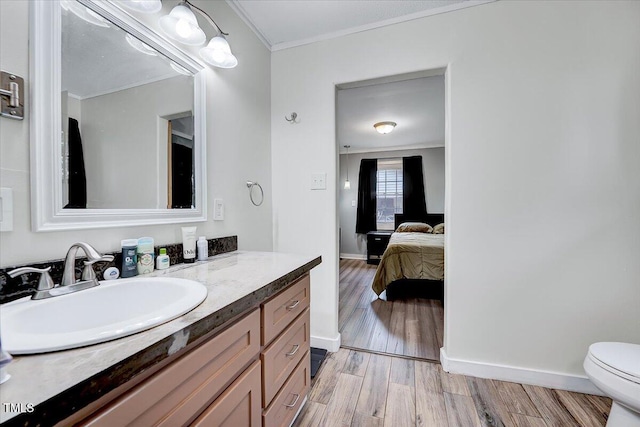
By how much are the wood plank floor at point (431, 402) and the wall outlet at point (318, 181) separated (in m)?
1.24

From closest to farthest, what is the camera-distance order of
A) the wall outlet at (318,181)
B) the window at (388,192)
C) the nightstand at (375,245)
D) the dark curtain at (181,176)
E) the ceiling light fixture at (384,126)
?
the dark curtain at (181,176), the wall outlet at (318,181), the ceiling light fixture at (384,126), the nightstand at (375,245), the window at (388,192)

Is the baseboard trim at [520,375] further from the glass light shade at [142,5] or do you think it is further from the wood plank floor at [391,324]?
the glass light shade at [142,5]

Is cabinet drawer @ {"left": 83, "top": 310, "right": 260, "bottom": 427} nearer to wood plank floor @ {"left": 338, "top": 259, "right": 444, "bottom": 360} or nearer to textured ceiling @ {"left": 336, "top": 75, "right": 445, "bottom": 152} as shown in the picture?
wood plank floor @ {"left": 338, "top": 259, "right": 444, "bottom": 360}

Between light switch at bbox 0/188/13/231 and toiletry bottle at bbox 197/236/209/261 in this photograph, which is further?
toiletry bottle at bbox 197/236/209/261

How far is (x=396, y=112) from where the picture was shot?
3.51 metres

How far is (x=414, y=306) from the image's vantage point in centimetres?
294

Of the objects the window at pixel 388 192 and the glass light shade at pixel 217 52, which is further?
the window at pixel 388 192

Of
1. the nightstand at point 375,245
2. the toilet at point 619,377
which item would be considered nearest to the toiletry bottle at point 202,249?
the toilet at point 619,377

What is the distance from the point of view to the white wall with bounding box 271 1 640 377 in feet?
4.81

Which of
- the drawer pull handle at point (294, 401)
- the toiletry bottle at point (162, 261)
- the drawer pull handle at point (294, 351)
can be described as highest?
the toiletry bottle at point (162, 261)

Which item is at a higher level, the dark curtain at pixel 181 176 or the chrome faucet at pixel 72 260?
the dark curtain at pixel 181 176

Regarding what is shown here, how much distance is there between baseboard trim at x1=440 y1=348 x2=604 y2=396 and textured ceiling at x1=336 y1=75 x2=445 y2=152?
70.2 inches

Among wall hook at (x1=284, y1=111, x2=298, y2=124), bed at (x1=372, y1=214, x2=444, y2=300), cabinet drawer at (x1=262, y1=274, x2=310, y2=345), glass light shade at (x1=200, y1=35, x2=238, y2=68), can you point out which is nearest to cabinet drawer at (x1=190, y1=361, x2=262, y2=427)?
cabinet drawer at (x1=262, y1=274, x2=310, y2=345)

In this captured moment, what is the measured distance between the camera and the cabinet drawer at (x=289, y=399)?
0.97 meters
